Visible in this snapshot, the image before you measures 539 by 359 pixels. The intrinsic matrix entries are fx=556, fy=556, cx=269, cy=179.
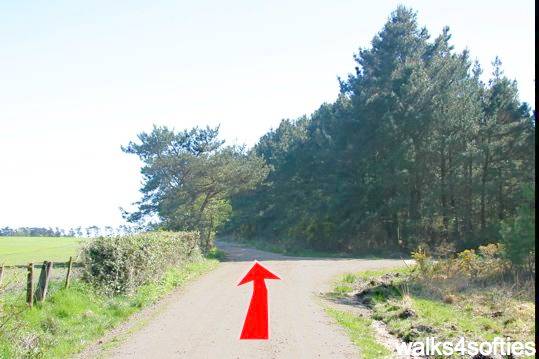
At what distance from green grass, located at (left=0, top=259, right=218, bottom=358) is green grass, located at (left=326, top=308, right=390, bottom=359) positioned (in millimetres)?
5361

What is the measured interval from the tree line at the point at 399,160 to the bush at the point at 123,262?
1960 centimetres

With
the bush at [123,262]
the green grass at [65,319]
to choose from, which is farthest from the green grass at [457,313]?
the bush at [123,262]

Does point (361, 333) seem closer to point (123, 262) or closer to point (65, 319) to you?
point (65, 319)

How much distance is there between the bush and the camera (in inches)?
671

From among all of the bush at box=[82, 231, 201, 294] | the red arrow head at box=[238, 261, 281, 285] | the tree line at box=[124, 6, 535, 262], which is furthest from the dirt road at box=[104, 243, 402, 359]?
the tree line at box=[124, 6, 535, 262]

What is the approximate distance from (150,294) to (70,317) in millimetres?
5080

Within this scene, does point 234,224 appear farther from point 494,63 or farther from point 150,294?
point 150,294

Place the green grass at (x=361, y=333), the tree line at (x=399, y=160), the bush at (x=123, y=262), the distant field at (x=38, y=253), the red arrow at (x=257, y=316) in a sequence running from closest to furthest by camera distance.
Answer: the green grass at (x=361, y=333), the red arrow at (x=257, y=316), the bush at (x=123, y=262), the distant field at (x=38, y=253), the tree line at (x=399, y=160)

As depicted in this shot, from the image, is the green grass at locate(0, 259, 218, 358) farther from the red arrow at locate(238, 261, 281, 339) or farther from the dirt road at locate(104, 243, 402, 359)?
the red arrow at locate(238, 261, 281, 339)

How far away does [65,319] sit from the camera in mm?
Result: 12727

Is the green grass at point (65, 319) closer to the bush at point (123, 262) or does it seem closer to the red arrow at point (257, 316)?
the bush at point (123, 262)

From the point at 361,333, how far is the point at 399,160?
3354 cm

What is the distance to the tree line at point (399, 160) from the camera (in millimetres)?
42875

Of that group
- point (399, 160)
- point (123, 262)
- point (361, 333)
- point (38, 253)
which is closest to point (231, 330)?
point (361, 333)
